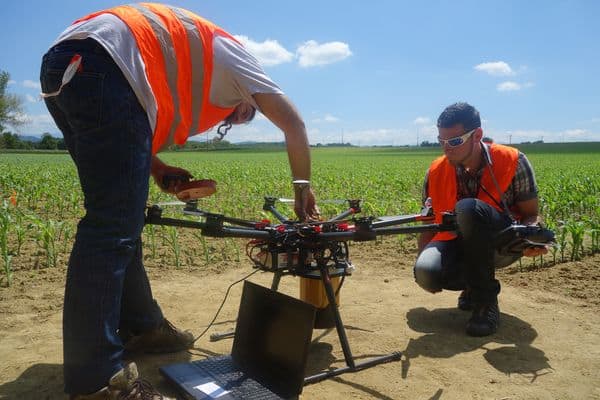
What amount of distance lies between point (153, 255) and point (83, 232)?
3.82m

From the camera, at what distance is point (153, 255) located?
5.60m

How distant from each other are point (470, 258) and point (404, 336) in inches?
26.3

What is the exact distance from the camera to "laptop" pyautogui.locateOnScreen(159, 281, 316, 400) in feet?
7.33

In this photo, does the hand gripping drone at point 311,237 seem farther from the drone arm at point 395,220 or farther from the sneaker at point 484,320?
the sneaker at point 484,320

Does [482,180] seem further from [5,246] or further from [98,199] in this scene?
[5,246]

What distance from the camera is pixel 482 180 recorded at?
11.8ft

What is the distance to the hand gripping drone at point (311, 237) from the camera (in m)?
2.26

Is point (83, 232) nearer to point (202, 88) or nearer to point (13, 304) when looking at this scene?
point (202, 88)

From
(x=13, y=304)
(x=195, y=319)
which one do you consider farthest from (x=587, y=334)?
(x=13, y=304)

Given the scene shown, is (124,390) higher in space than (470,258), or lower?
lower

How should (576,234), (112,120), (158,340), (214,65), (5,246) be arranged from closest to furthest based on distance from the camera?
(112,120) < (214,65) < (158,340) < (5,246) < (576,234)

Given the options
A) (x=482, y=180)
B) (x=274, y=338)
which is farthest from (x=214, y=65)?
(x=482, y=180)

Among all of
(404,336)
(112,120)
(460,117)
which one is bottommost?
(404,336)

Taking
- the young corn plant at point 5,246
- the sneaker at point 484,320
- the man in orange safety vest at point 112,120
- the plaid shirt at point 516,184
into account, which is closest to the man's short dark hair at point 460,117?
the plaid shirt at point 516,184
